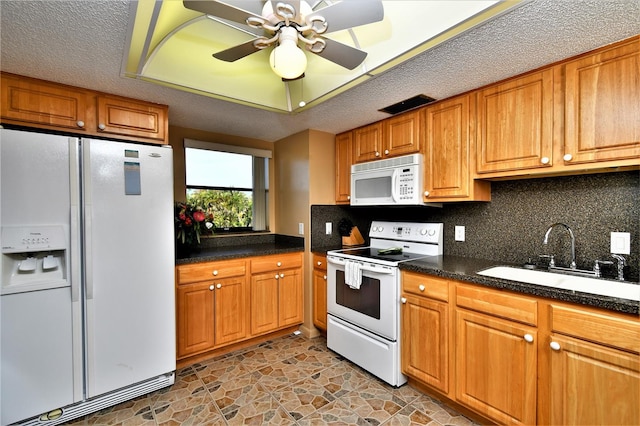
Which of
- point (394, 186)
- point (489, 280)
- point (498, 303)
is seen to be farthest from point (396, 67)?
point (498, 303)

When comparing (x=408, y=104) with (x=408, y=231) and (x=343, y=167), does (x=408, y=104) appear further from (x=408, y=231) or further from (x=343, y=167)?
(x=408, y=231)

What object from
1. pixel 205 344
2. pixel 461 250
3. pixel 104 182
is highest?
pixel 104 182

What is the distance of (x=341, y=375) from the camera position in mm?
2293

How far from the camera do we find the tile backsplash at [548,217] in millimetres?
1659

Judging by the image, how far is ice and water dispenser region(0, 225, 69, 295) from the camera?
5.38 ft

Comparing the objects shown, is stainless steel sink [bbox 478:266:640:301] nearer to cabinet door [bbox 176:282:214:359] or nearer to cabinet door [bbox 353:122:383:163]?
cabinet door [bbox 353:122:383:163]

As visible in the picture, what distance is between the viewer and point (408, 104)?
2.29 m

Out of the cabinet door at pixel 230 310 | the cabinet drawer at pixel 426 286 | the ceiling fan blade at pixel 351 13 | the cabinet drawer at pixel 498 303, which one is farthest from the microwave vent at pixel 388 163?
the cabinet door at pixel 230 310

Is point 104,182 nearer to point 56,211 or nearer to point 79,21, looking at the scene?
point 56,211

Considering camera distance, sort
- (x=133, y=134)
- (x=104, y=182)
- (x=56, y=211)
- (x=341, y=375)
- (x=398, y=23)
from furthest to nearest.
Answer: (x=341, y=375)
(x=133, y=134)
(x=104, y=182)
(x=56, y=211)
(x=398, y=23)

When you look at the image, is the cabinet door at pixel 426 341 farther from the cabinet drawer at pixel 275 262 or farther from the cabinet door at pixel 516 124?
the cabinet drawer at pixel 275 262

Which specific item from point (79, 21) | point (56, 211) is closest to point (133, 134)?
point (56, 211)

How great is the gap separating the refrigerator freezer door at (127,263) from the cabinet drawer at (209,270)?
0.21m

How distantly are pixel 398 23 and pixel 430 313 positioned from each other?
177cm
